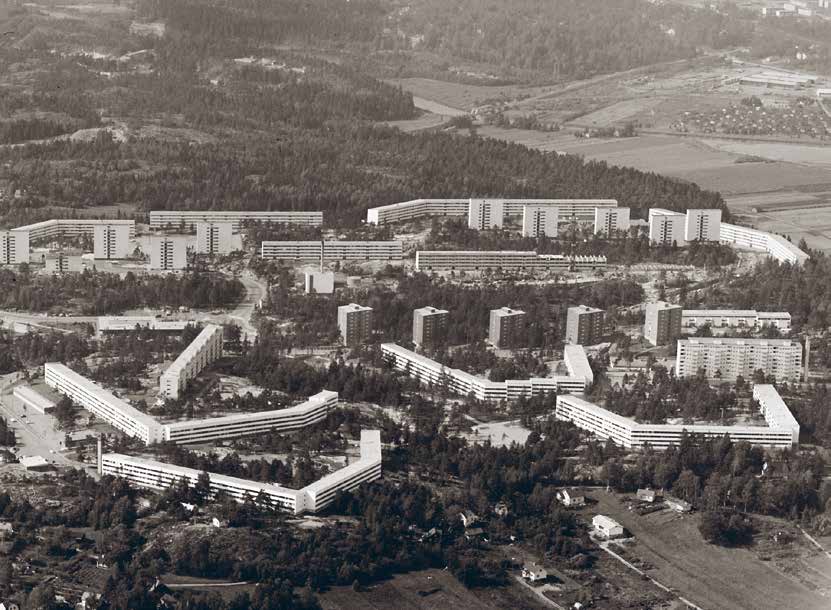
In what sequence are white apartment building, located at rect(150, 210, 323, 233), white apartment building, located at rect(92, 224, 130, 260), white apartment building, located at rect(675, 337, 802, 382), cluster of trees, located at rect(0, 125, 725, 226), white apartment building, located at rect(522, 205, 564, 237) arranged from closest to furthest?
1. white apartment building, located at rect(675, 337, 802, 382)
2. white apartment building, located at rect(92, 224, 130, 260)
3. white apartment building, located at rect(150, 210, 323, 233)
4. white apartment building, located at rect(522, 205, 564, 237)
5. cluster of trees, located at rect(0, 125, 725, 226)

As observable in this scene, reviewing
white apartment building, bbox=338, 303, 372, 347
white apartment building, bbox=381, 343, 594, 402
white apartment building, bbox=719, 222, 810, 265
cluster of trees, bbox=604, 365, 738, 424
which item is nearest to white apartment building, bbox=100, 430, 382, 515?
white apartment building, bbox=381, 343, 594, 402

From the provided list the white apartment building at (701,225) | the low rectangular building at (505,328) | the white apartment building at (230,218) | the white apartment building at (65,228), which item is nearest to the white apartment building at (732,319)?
the low rectangular building at (505,328)

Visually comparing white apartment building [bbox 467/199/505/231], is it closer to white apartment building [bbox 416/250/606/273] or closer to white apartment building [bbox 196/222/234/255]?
white apartment building [bbox 416/250/606/273]

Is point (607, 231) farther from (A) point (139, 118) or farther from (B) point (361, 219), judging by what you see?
(A) point (139, 118)

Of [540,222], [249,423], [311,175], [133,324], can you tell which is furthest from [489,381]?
[311,175]

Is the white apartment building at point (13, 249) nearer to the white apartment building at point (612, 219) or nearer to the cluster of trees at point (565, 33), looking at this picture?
the white apartment building at point (612, 219)

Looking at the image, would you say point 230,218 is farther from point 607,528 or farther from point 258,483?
point 607,528
